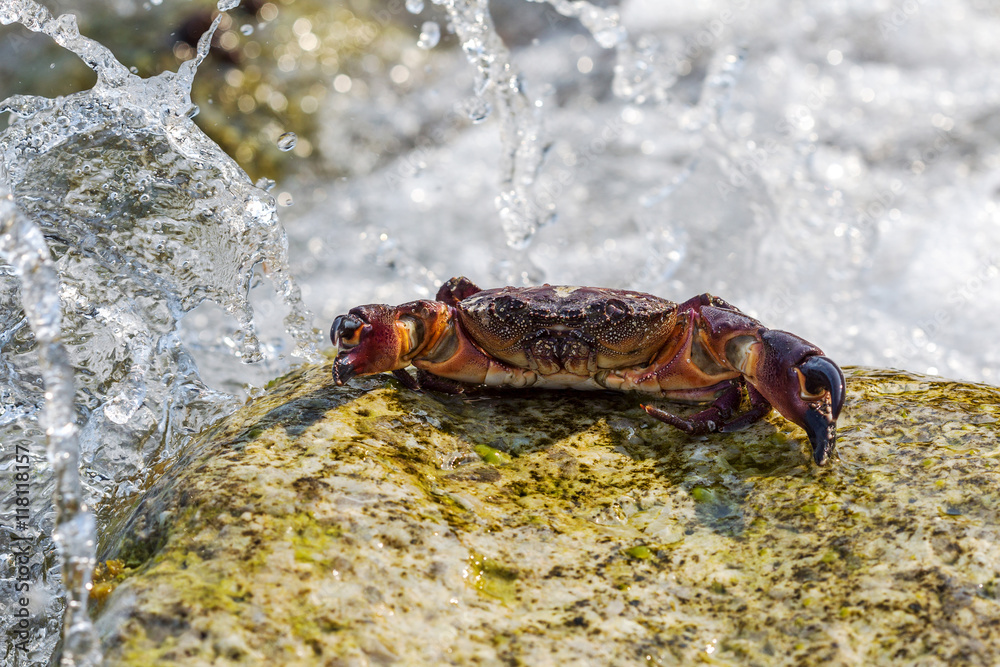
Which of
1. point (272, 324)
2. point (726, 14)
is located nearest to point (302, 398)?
point (272, 324)

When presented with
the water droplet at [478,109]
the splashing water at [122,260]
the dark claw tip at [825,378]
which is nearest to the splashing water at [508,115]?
the water droplet at [478,109]

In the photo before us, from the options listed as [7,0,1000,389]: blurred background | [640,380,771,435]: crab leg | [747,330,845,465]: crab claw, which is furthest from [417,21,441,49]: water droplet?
[747,330,845,465]: crab claw

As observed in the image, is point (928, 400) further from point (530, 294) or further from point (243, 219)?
point (243, 219)

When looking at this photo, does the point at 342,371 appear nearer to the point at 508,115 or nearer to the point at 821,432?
the point at 821,432

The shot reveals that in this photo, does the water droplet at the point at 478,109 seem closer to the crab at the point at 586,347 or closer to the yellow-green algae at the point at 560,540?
the crab at the point at 586,347

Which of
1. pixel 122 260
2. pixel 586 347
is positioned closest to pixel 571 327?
pixel 586 347
